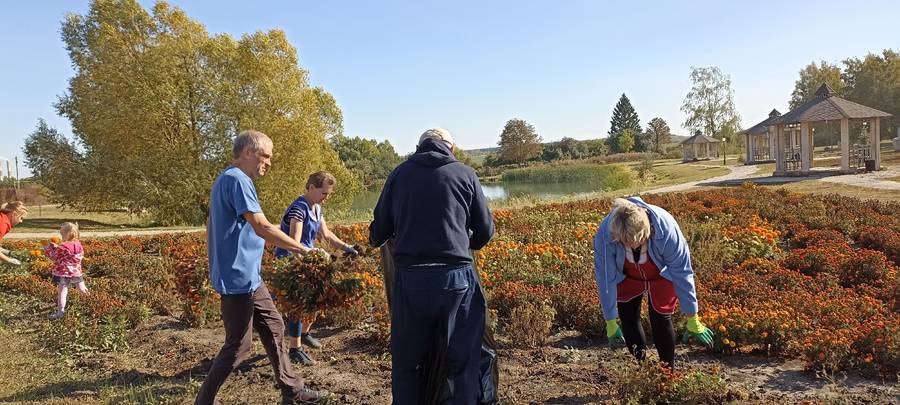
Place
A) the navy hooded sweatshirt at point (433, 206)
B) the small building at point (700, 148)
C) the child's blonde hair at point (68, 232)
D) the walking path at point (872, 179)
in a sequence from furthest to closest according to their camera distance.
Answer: the small building at point (700, 148)
the walking path at point (872, 179)
the child's blonde hair at point (68, 232)
the navy hooded sweatshirt at point (433, 206)

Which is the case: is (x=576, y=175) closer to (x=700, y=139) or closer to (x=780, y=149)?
(x=700, y=139)

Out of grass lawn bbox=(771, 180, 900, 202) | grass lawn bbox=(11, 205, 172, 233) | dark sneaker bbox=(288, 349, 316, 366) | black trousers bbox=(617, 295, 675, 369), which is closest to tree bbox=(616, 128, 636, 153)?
grass lawn bbox=(771, 180, 900, 202)

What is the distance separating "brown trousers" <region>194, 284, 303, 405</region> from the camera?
347cm

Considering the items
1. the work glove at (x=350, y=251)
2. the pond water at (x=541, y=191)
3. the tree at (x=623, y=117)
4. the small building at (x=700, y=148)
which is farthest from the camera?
the tree at (x=623, y=117)

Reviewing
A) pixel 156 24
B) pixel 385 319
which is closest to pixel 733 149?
pixel 156 24

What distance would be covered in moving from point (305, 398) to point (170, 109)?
829 inches

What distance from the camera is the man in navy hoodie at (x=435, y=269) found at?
2832 millimetres

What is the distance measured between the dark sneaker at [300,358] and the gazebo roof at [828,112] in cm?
2320

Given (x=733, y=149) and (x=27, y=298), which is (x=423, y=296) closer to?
(x=27, y=298)

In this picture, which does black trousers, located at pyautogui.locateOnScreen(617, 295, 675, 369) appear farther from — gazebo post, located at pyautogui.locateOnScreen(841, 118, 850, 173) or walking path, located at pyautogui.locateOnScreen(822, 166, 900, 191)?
gazebo post, located at pyautogui.locateOnScreen(841, 118, 850, 173)

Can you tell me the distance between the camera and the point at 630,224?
3516mm

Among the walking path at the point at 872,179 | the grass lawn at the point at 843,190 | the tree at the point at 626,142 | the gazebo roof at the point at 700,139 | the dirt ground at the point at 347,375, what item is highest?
the tree at the point at 626,142

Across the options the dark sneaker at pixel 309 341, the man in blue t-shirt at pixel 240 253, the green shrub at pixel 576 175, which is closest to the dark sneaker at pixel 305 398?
the man in blue t-shirt at pixel 240 253

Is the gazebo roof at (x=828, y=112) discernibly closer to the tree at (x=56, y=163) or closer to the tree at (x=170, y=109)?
the tree at (x=170, y=109)
